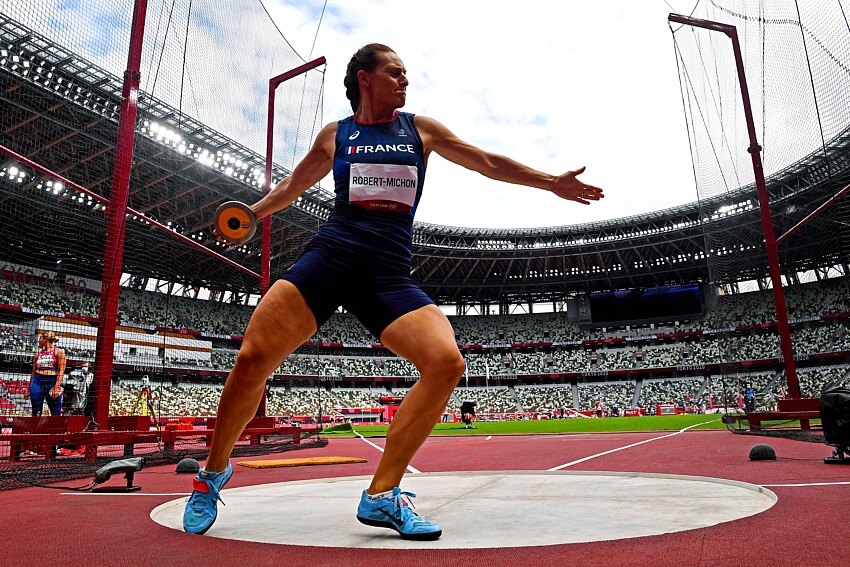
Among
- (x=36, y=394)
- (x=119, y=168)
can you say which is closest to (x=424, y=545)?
(x=119, y=168)

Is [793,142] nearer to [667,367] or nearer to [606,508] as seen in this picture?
[606,508]

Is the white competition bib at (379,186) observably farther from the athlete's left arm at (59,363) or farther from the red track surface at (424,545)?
the athlete's left arm at (59,363)

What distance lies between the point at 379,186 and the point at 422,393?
89 centimetres

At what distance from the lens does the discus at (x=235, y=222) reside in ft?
9.54

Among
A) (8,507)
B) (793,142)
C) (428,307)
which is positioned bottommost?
(8,507)

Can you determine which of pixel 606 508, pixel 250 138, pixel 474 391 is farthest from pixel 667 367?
pixel 606 508

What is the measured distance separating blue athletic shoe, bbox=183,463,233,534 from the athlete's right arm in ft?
4.12

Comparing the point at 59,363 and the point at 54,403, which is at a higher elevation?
the point at 59,363

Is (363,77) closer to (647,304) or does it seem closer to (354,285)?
(354,285)

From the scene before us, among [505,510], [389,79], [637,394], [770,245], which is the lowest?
[637,394]

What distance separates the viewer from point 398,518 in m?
2.04

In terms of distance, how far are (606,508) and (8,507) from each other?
10.6 ft

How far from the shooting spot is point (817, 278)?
42781mm

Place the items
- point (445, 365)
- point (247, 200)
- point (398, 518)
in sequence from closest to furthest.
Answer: point (398, 518) < point (445, 365) < point (247, 200)
